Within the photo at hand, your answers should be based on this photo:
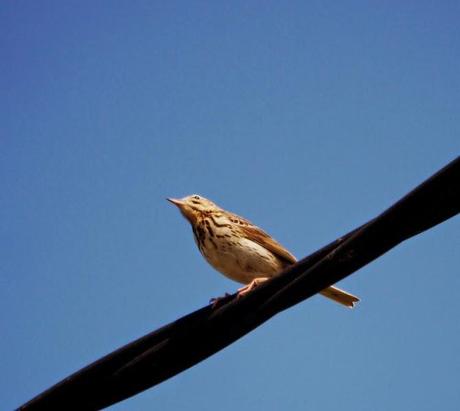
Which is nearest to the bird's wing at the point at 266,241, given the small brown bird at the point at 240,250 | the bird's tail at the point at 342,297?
the small brown bird at the point at 240,250

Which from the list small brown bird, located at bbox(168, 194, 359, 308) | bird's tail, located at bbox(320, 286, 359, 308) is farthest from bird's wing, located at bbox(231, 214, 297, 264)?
bird's tail, located at bbox(320, 286, 359, 308)

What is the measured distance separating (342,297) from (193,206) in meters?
2.17

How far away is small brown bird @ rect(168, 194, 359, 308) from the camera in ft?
26.2

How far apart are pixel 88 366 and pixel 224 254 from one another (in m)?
4.06

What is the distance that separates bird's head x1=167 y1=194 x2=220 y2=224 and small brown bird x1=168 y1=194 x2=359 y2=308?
2cm

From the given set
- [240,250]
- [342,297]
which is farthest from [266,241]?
[342,297]

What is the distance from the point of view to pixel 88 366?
4.12 metres

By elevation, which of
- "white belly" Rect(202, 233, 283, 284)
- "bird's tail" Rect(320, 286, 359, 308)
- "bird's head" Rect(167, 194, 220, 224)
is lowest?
"bird's tail" Rect(320, 286, 359, 308)

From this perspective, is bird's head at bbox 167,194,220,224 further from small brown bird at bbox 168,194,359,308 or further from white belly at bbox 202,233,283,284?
white belly at bbox 202,233,283,284

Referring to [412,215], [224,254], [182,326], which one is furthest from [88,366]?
[224,254]

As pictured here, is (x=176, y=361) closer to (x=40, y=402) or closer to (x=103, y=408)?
(x=103, y=408)

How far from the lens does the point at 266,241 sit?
27.3 feet

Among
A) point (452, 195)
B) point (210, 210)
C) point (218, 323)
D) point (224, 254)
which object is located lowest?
point (452, 195)

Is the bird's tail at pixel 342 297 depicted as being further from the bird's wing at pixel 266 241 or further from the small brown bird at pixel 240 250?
the bird's wing at pixel 266 241
